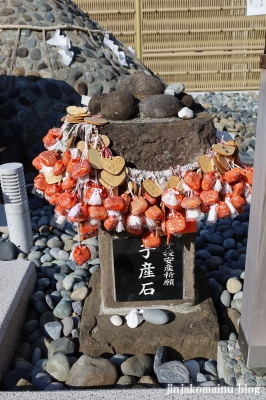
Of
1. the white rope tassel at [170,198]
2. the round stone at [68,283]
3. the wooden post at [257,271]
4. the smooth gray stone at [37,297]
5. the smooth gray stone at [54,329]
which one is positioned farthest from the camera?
the round stone at [68,283]

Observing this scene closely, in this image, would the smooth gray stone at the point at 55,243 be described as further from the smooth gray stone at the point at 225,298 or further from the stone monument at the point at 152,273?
the smooth gray stone at the point at 225,298

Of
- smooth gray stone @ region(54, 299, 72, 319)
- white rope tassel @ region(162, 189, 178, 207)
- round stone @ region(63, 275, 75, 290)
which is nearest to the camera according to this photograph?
white rope tassel @ region(162, 189, 178, 207)

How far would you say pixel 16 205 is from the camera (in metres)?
3.34

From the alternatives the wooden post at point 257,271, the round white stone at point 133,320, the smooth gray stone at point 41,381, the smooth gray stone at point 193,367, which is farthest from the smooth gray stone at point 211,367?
the smooth gray stone at point 41,381

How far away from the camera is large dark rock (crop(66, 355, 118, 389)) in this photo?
2.00 metres

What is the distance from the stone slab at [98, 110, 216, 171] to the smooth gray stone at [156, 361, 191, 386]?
1051 mm

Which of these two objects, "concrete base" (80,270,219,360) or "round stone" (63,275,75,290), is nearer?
"concrete base" (80,270,219,360)

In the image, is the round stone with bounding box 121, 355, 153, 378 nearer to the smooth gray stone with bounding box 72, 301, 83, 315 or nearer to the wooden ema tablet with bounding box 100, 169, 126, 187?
the smooth gray stone with bounding box 72, 301, 83, 315

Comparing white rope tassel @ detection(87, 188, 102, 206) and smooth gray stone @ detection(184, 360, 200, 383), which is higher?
white rope tassel @ detection(87, 188, 102, 206)

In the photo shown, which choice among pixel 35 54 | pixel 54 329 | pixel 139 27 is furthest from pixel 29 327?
pixel 139 27

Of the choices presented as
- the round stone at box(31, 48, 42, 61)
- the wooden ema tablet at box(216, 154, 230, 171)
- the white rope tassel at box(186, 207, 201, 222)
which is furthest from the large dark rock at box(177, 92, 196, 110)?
the round stone at box(31, 48, 42, 61)

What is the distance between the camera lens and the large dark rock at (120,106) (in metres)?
2.07

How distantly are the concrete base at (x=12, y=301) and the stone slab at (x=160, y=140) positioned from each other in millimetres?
1105

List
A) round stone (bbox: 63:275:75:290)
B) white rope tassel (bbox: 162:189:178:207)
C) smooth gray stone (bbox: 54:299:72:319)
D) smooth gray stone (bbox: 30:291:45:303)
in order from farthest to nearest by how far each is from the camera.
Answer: round stone (bbox: 63:275:75:290) < smooth gray stone (bbox: 30:291:45:303) < smooth gray stone (bbox: 54:299:72:319) < white rope tassel (bbox: 162:189:178:207)
